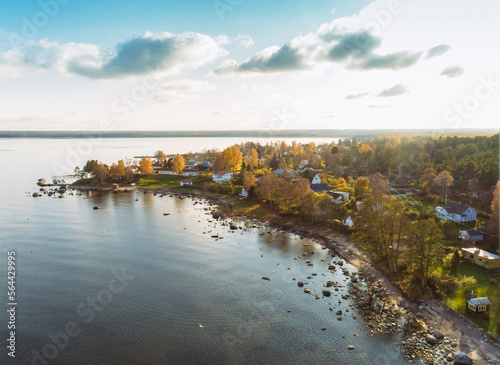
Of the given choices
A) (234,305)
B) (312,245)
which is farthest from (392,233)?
(234,305)

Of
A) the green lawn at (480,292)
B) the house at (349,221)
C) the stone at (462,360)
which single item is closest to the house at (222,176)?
the house at (349,221)

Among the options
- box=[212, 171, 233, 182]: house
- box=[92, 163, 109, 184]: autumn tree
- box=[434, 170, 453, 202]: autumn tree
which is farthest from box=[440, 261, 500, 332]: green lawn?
box=[92, 163, 109, 184]: autumn tree

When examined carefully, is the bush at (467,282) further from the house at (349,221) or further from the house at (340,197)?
the house at (340,197)

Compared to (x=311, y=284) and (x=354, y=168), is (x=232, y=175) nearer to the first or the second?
(x=354, y=168)

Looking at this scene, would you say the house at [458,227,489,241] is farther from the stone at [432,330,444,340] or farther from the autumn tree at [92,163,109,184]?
the autumn tree at [92,163,109,184]

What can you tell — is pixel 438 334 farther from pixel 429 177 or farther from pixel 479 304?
pixel 429 177

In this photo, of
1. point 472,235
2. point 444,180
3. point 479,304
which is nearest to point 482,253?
point 472,235
